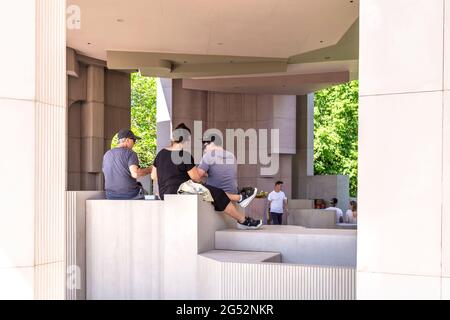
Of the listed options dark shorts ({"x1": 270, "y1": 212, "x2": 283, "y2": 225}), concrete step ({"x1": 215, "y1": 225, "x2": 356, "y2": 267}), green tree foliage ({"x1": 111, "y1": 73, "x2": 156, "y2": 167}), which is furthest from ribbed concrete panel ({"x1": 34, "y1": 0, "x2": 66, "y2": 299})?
green tree foliage ({"x1": 111, "y1": 73, "x2": 156, "y2": 167})

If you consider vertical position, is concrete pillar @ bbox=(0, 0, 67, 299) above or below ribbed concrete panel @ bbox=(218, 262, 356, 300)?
above

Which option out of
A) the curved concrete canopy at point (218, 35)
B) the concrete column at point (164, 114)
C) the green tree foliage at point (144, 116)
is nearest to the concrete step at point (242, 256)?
the curved concrete canopy at point (218, 35)

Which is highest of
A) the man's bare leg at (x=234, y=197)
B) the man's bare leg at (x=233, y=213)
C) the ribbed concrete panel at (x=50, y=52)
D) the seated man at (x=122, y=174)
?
the ribbed concrete panel at (x=50, y=52)

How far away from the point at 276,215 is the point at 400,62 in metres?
10.5

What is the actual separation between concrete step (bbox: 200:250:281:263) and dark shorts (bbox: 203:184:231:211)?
598 mm

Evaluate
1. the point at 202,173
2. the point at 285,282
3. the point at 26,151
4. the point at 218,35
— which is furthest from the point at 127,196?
the point at 218,35

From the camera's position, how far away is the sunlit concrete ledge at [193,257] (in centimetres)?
511

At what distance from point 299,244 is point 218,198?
116 centimetres

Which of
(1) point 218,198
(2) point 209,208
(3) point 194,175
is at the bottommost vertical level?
(2) point 209,208

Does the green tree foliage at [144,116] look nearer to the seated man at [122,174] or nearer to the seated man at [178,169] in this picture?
the seated man at [122,174]

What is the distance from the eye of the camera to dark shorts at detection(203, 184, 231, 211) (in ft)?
21.3

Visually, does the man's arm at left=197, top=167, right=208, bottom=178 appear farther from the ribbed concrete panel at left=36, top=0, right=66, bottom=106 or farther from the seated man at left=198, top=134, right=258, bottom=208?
the ribbed concrete panel at left=36, top=0, right=66, bottom=106

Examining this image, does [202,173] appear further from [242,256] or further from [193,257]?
[242,256]

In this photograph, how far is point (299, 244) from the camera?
615 cm
